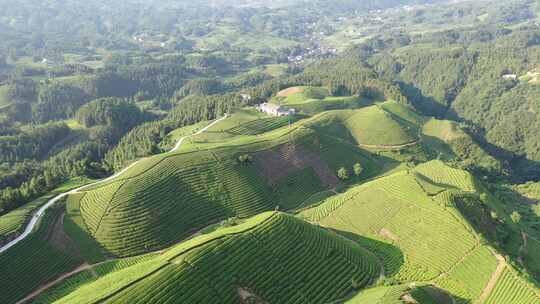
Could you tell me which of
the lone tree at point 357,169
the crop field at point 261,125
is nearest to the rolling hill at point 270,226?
the lone tree at point 357,169

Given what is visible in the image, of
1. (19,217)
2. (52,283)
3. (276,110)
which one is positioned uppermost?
(276,110)

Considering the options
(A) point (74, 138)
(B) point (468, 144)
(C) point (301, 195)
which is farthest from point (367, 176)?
(A) point (74, 138)

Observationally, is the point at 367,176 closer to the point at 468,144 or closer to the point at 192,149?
the point at 192,149

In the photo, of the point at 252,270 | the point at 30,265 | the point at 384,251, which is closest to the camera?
the point at 252,270

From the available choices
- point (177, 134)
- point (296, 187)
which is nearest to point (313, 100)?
point (177, 134)

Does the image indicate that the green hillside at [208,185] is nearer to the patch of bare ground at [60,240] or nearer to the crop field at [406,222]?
the patch of bare ground at [60,240]

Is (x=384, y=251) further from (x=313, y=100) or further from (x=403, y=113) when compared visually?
(x=403, y=113)
